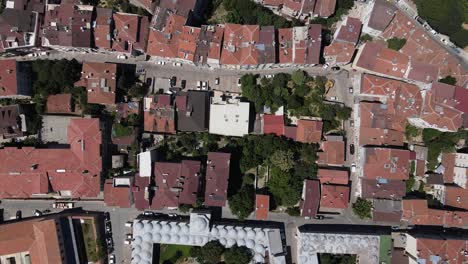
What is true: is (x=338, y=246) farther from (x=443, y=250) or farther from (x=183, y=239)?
(x=183, y=239)

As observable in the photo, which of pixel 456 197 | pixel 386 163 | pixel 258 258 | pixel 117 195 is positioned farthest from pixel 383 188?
pixel 117 195

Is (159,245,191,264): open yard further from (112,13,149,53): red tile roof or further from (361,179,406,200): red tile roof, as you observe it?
(112,13,149,53): red tile roof

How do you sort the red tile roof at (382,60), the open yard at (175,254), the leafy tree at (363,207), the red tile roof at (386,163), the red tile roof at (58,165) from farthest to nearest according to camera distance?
the open yard at (175,254), the leafy tree at (363,207), the red tile roof at (58,165), the red tile roof at (382,60), the red tile roof at (386,163)

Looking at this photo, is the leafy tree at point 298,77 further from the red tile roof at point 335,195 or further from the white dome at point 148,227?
the white dome at point 148,227

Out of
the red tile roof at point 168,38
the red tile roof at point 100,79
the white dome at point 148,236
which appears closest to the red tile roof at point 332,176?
the white dome at point 148,236

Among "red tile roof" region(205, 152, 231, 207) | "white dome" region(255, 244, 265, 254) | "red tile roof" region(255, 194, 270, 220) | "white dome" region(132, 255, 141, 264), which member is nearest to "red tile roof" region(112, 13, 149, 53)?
"red tile roof" region(205, 152, 231, 207)
